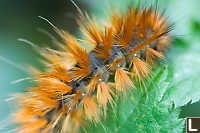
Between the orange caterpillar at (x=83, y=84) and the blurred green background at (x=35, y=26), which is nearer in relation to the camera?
the orange caterpillar at (x=83, y=84)

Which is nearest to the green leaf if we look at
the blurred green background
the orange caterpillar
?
the orange caterpillar

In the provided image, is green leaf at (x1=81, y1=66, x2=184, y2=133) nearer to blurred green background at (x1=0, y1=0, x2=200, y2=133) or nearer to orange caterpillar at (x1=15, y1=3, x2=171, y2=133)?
orange caterpillar at (x1=15, y1=3, x2=171, y2=133)

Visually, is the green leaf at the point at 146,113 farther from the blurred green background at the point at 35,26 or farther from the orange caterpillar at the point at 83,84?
the blurred green background at the point at 35,26

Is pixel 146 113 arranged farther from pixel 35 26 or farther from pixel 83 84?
pixel 35 26

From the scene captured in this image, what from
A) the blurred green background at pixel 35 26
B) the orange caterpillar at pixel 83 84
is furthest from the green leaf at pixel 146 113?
the blurred green background at pixel 35 26

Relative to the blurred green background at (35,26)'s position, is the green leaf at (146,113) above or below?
below

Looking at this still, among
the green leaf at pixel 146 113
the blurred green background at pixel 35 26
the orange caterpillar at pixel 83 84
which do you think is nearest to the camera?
the green leaf at pixel 146 113
